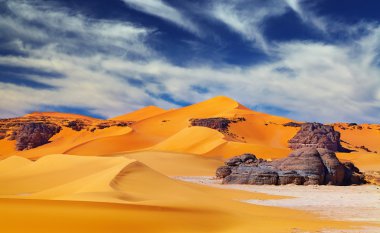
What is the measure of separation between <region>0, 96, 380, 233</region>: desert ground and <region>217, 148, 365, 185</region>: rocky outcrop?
180 centimetres

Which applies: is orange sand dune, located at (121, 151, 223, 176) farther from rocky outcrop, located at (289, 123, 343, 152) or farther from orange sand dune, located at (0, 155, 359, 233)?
rocky outcrop, located at (289, 123, 343, 152)

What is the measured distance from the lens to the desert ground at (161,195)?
1046cm

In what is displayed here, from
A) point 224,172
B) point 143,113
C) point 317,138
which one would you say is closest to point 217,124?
point 317,138

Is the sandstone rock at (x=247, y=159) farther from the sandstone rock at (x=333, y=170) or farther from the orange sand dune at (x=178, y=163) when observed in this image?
the sandstone rock at (x=333, y=170)

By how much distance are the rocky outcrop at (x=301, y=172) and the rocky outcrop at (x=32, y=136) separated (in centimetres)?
5064

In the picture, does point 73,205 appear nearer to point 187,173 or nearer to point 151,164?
point 187,173

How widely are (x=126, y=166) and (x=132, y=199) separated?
25.3 feet

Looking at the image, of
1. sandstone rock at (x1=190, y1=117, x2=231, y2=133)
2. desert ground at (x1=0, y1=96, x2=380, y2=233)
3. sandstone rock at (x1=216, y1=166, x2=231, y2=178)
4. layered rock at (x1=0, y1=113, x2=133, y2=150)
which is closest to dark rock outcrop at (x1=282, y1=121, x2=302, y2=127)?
desert ground at (x1=0, y1=96, x2=380, y2=233)

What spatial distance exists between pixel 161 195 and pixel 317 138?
5042 centimetres

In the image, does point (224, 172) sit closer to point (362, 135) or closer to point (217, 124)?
point (217, 124)

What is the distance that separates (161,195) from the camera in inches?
758

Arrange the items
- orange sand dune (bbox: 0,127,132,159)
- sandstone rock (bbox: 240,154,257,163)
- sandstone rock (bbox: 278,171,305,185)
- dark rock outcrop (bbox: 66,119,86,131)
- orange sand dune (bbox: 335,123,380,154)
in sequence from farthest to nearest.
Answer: orange sand dune (bbox: 335,123,380,154)
dark rock outcrop (bbox: 66,119,86,131)
orange sand dune (bbox: 0,127,132,159)
sandstone rock (bbox: 240,154,257,163)
sandstone rock (bbox: 278,171,305,185)

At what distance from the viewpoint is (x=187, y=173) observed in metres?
42.8

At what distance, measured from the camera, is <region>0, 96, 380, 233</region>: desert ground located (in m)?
10.5
